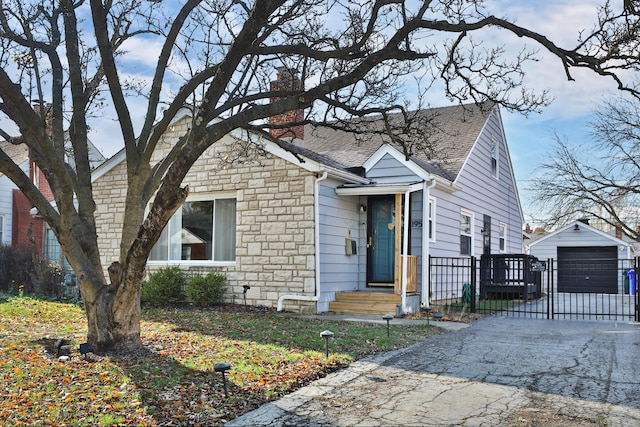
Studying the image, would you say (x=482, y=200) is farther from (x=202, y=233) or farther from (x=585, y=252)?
(x=585, y=252)

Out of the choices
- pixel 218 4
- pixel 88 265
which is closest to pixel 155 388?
pixel 88 265

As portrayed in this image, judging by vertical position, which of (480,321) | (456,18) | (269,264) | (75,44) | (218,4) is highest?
(218,4)

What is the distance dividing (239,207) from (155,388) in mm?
8022

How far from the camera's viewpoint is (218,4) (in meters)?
9.90

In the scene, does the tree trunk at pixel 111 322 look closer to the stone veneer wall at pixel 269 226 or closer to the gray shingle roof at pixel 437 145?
the stone veneer wall at pixel 269 226

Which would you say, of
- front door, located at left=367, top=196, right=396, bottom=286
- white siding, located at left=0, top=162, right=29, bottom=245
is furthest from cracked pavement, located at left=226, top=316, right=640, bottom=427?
white siding, located at left=0, top=162, right=29, bottom=245

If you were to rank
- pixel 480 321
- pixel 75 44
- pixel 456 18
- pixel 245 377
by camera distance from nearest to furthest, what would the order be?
pixel 245 377 → pixel 75 44 → pixel 456 18 → pixel 480 321

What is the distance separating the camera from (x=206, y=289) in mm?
12680

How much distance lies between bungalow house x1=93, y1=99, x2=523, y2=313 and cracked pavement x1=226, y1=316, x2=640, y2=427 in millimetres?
4038

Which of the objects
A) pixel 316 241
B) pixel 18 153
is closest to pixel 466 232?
pixel 316 241

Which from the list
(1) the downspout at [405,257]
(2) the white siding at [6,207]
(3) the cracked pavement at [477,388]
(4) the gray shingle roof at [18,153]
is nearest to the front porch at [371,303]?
(1) the downspout at [405,257]

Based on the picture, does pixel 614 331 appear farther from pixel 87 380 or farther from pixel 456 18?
pixel 87 380

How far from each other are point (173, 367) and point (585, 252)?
83.3ft

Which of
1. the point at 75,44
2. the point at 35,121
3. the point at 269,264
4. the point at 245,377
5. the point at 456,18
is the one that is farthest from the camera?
the point at 269,264
